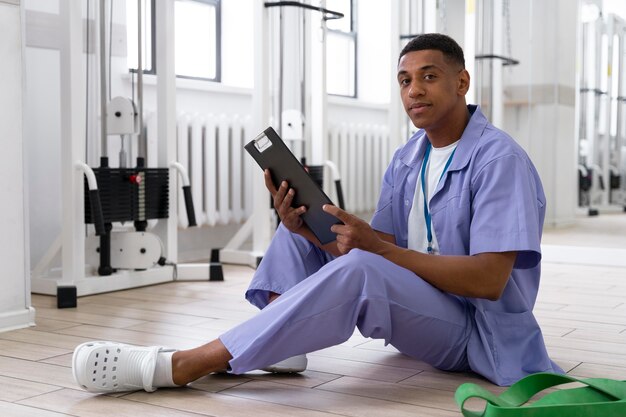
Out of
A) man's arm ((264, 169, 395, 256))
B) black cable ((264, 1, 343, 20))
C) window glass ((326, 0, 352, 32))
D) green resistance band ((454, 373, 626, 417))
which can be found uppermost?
window glass ((326, 0, 352, 32))

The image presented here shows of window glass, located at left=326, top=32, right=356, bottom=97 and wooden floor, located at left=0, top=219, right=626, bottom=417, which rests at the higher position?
window glass, located at left=326, top=32, right=356, bottom=97

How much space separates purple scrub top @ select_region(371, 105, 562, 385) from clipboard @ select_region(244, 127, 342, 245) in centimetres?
24

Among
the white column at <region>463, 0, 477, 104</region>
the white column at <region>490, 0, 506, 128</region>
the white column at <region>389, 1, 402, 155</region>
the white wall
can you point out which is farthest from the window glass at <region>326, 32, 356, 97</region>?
the white wall

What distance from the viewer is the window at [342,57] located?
18.1 feet

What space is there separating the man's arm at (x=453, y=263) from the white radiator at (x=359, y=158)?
3.29m

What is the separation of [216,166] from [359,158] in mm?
1257

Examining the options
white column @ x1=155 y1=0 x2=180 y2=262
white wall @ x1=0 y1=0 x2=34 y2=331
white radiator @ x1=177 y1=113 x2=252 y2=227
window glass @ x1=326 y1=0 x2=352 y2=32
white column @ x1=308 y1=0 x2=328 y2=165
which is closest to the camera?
white wall @ x1=0 y1=0 x2=34 y2=331

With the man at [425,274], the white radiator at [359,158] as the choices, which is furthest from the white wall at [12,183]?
the white radiator at [359,158]

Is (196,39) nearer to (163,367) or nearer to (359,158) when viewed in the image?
(359,158)

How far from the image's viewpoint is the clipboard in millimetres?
1715

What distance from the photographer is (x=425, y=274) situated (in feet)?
5.42

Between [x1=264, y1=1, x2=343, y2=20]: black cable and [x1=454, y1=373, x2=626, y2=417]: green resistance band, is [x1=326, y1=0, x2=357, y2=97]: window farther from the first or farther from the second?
[x1=454, y1=373, x2=626, y2=417]: green resistance band

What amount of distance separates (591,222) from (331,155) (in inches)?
65.6

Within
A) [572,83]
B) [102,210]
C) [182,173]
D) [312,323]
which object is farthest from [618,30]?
[312,323]
